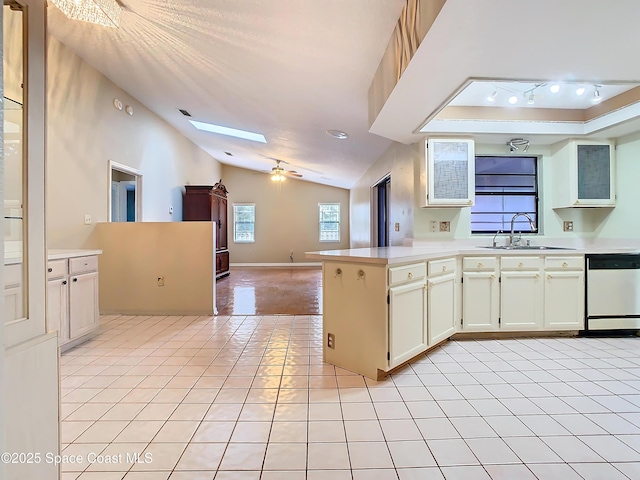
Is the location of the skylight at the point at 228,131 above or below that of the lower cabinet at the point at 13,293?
above

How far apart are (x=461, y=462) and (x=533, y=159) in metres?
3.45

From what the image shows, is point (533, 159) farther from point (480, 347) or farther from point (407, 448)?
point (407, 448)

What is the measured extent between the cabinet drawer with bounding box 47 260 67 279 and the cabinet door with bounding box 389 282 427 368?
106 inches

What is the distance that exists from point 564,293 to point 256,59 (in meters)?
3.55

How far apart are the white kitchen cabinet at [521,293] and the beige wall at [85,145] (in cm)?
465

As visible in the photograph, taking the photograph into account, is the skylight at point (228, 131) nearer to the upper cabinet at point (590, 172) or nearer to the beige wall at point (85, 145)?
the beige wall at point (85, 145)

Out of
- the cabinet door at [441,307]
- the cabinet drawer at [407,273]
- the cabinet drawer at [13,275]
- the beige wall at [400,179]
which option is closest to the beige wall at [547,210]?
the beige wall at [400,179]

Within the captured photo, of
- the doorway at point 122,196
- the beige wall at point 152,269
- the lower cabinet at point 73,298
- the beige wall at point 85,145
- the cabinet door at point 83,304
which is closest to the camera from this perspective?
the lower cabinet at point 73,298

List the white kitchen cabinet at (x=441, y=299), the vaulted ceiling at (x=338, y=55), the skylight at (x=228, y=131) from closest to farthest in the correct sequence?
the vaulted ceiling at (x=338, y=55)
the white kitchen cabinet at (x=441, y=299)
the skylight at (x=228, y=131)

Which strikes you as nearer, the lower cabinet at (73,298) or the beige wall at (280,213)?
the lower cabinet at (73,298)

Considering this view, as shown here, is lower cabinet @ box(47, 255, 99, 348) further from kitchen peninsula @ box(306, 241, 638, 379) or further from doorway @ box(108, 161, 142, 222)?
doorway @ box(108, 161, 142, 222)

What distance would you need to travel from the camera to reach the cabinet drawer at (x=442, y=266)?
248 cm

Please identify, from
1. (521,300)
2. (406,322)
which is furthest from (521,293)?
(406,322)

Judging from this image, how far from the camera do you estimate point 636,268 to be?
295cm
